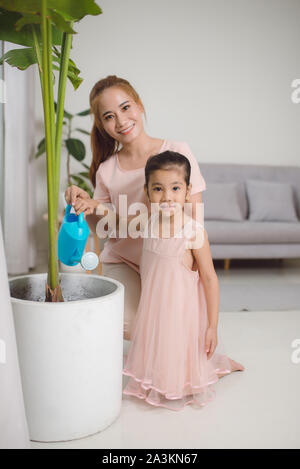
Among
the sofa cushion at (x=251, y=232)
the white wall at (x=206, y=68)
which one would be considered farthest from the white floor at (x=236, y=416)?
the white wall at (x=206, y=68)

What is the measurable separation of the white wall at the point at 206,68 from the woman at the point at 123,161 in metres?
2.26

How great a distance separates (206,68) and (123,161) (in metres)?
2.69

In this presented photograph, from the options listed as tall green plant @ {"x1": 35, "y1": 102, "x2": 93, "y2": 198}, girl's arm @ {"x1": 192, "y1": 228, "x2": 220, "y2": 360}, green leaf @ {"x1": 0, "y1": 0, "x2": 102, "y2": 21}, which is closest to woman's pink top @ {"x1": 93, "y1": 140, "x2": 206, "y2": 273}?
girl's arm @ {"x1": 192, "y1": 228, "x2": 220, "y2": 360}

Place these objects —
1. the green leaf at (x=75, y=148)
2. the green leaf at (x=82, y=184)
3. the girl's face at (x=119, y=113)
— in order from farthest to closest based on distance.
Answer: the green leaf at (x=82, y=184) < the green leaf at (x=75, y=148) < the girl's face at (x=119, y=113)

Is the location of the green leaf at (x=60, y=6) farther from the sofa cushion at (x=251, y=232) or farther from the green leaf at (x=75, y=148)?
the green leaf at (x=75, y=148)

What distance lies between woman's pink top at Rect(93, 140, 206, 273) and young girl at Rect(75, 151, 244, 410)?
0.60 feet

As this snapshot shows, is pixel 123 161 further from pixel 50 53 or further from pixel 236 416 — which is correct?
pixel 236 416

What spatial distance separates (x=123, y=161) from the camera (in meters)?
1.52

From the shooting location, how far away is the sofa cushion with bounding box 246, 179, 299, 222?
339 centimetres

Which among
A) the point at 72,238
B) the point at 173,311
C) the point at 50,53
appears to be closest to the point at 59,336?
the point at 72,238

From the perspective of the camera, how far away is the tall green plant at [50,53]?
33.5 inches
